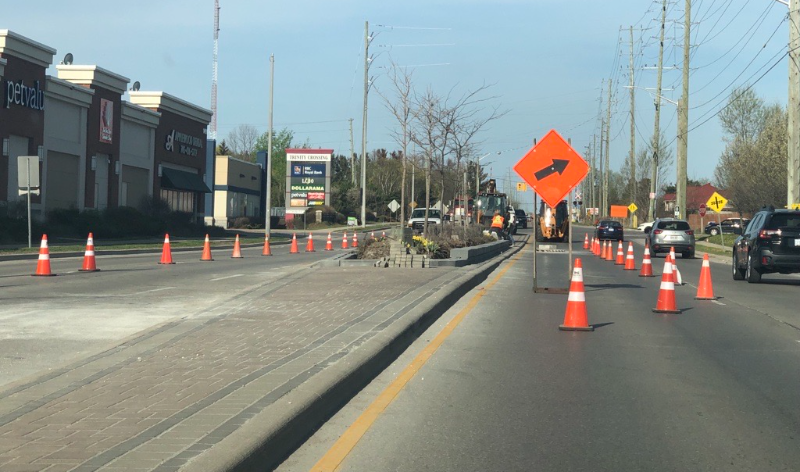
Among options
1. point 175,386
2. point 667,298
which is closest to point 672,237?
point 667,298

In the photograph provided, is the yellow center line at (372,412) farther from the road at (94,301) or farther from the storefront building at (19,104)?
the storefront building at (19,104)

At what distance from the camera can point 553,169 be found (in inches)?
686

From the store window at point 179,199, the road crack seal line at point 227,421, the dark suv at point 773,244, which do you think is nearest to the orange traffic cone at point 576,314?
the road crack seal line at point 227,421

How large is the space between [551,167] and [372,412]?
435 inches

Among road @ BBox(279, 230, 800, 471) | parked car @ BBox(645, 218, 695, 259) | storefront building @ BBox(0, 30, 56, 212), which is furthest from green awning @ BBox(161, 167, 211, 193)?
road @ BBox(279, 230, 800, 471)

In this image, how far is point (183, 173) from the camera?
58312mm

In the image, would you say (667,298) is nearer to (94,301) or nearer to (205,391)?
(94,301)

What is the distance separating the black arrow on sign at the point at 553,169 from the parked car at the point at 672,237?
19308 millimetres

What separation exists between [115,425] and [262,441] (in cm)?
108

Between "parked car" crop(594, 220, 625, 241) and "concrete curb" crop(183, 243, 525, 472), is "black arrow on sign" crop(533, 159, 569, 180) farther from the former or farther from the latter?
"parked car" crop(594, 220, 625, 241)

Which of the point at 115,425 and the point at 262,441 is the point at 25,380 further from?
the point at 262,441

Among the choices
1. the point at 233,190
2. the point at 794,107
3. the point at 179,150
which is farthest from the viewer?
the point at 233,190

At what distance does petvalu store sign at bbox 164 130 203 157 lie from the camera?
56281mm

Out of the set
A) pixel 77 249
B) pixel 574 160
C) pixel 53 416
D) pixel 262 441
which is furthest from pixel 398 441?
pixel 77 249
